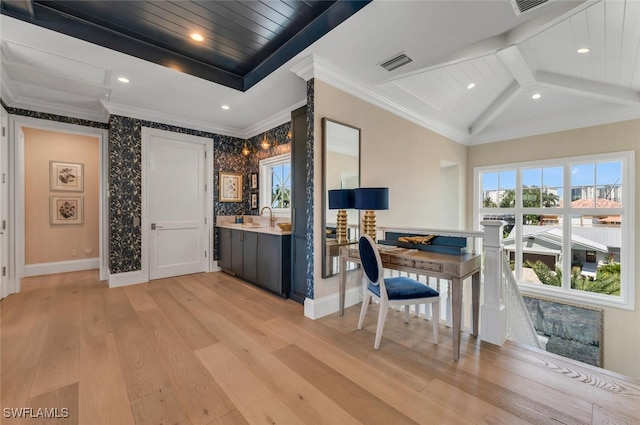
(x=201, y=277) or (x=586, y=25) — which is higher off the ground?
(x=586, y=25)

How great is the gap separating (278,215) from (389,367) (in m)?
3.09

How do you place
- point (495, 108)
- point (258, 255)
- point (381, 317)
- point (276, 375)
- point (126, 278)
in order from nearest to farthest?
point (276, 375), point (381, 317), point (258, 255), point (126, 278), point (495, 108)

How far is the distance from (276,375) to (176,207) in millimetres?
3536

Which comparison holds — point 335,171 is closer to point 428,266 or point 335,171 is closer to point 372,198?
point 372,198

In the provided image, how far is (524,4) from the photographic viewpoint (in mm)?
1939

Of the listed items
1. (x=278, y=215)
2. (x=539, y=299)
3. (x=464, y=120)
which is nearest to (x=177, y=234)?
(x=278, y=215)

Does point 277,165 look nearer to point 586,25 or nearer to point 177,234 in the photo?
point 177,234

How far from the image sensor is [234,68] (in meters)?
3.10

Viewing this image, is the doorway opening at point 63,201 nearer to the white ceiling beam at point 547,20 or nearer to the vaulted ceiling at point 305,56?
the vaulted ceiling at point 305,56

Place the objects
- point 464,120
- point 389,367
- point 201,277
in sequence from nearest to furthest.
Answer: point 389,367
point 201,277
point 464,120

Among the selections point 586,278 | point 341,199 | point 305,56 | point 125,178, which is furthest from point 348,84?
point 586,278

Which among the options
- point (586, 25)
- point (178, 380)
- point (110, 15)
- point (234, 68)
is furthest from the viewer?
point (234, 68)

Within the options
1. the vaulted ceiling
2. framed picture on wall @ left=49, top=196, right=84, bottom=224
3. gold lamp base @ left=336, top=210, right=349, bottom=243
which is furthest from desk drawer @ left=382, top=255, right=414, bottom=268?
framed picture on wall @ left=49, top=196, right=84, bottom=224

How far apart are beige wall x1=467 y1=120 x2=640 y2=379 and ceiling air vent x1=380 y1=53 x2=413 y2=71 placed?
373 centimetres
